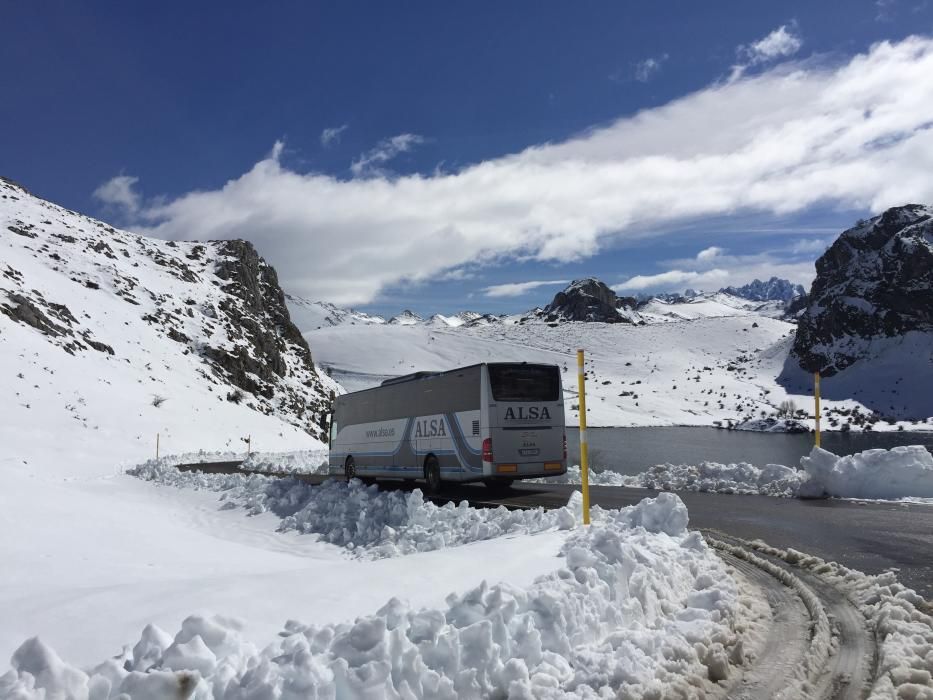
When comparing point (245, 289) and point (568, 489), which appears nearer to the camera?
point (568, 489)

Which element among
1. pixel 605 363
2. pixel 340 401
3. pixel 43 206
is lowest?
pixel 340 401

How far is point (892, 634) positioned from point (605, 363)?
133508mm

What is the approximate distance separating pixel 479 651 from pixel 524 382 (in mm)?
13548

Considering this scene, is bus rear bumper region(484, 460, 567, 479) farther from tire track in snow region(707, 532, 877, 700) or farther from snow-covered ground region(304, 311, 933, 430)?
snow-covered ground region(304, 311, 933, 430)

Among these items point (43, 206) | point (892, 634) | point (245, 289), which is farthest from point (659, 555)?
point (43, 206)

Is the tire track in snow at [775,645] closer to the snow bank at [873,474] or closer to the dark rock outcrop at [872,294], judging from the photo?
the snow bank at [873,474]

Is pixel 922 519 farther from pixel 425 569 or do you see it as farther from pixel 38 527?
pixel 38 527

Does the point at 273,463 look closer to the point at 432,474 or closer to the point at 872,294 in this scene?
the point at 432,474

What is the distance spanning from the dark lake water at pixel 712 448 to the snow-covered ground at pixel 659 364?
55.8 feet

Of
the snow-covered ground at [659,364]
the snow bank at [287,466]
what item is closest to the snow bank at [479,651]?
the snow bank at [287,466]

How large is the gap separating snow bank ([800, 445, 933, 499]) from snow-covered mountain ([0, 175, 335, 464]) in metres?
34.0

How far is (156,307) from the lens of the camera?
70688 mm

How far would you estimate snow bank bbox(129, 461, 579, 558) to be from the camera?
11.2m

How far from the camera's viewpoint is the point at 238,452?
4812 cm
